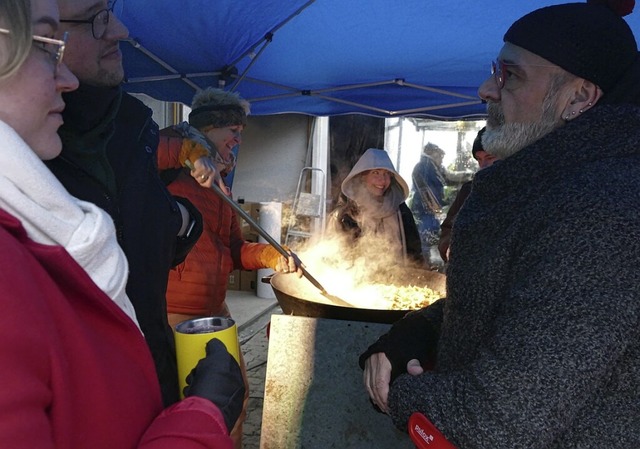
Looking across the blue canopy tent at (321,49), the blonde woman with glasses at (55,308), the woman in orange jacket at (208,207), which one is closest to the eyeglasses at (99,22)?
the blonde woman with glasses at (55,308)

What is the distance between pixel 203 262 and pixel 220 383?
1888mm

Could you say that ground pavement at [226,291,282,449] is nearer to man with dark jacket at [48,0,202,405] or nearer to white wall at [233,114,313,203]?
white wall at [233,114,313,203]

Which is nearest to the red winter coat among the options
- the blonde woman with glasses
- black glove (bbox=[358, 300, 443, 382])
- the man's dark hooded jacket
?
the blonde woman with glasses

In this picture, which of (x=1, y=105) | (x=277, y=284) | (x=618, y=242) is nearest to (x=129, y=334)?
(x=1, y=105)

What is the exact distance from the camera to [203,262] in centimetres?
282

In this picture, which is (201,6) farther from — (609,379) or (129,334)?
(609,379)

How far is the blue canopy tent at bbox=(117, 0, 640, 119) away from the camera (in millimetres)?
3335

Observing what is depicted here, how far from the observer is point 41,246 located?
74 centimetres

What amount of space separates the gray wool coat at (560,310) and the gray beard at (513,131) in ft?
0.57

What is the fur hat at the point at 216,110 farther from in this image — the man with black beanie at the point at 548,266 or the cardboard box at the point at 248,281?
the cardboard box at the point at 248,281

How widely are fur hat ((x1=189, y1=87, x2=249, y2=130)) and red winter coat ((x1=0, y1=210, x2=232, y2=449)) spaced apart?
2428 millimetres

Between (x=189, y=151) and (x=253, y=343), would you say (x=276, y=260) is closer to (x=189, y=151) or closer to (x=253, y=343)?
(x=189, y=151)

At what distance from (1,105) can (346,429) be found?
1.91 m

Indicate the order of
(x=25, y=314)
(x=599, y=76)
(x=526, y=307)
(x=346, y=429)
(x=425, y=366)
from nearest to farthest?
(x=25, y=314) → (x=526, y=307) → (x=599, y=76) → (x=425, y=366) → (x=346, y=429)
